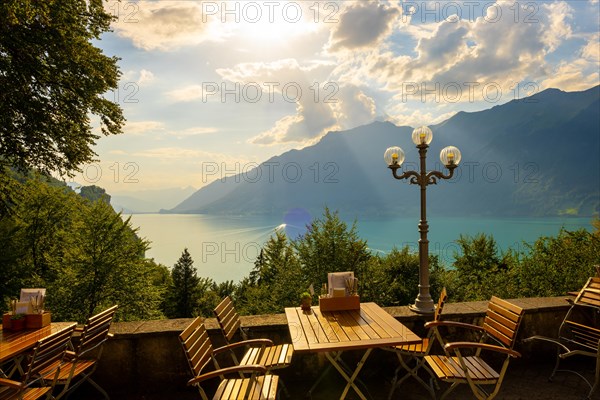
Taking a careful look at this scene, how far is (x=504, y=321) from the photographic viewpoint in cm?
361

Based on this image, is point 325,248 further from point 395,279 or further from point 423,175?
point 423,175

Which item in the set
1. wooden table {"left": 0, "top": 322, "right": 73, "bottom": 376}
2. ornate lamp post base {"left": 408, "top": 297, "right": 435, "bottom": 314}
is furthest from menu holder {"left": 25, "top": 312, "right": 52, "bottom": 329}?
ornate lamp post base {"left": 408, "top": 297, "right": 435, "bottom": 314}

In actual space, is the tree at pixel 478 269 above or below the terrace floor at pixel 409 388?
below

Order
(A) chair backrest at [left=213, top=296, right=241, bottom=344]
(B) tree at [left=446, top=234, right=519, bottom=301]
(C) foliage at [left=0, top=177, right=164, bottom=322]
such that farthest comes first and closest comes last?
(B) tree at [left=446, top=234, right=519, bottom=301], (C) foliage at [left=0, top=177, right=164, bottom=322], (A) chair backrest at [left=213, top=296, right=241, bottom=344]

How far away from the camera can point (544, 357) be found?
4848 millimetres

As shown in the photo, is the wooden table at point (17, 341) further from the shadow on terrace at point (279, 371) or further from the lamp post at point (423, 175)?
the lamp post at point (423, 175)

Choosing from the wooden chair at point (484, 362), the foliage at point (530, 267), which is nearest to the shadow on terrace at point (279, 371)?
the wooden chair at point (484, 362)

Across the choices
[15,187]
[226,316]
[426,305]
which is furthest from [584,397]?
[15,187]

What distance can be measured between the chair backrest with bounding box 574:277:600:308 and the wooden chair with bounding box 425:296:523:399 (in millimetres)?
1501

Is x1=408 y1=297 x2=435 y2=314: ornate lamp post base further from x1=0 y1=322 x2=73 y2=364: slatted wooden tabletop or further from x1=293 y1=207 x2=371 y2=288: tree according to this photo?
x1=293 y1=207 x2=371 y2=288: tree

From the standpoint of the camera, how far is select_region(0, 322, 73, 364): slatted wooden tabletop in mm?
3244

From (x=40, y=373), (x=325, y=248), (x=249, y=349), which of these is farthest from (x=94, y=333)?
(x=325, y=248)

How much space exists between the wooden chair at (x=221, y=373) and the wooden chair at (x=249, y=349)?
0.75 ft

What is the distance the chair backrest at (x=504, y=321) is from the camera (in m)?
3.38
